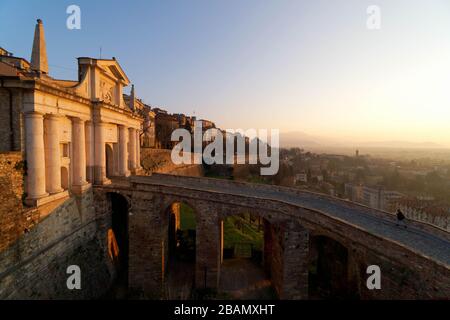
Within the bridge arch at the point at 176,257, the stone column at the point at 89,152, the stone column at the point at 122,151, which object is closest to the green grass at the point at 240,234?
the bridge arch at the point at 176,257

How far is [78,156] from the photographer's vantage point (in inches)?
564

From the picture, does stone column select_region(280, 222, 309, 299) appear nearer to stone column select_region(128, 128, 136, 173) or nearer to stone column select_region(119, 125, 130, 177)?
stone column select_region(119, 125, 130, 177)

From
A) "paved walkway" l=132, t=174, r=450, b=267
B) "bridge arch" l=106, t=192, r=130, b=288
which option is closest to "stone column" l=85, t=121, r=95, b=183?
"bridge arch" l=106, t=192, r=130, b=288

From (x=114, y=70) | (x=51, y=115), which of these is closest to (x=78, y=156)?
(x=51, y=115)

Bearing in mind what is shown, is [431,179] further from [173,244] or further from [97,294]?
[97,294]

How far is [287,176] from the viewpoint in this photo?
4612cm

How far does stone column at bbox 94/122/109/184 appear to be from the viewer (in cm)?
1612

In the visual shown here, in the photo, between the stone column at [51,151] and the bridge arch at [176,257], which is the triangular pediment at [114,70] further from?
the bridge arch at [176,257]

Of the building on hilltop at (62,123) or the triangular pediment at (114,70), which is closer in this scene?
the building on hilltop at (62,123)

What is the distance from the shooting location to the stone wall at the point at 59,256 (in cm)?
916

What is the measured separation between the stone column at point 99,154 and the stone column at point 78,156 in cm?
157

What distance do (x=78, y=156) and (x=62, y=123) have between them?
82.6 inches

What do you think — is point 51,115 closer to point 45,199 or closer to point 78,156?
point 78,156
